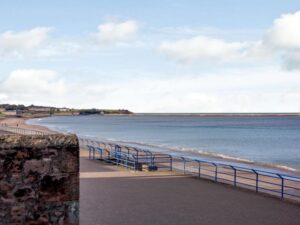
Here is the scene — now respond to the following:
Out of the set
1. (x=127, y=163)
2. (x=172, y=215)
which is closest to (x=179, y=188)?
(x=172, y=215)

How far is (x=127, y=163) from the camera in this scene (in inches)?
1099

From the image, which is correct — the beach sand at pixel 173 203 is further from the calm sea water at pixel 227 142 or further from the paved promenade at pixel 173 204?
the calm sea water at pixel 227 142

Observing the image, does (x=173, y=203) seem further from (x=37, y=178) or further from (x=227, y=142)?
(x=227, y=142)

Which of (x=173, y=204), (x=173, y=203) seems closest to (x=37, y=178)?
(x=173, y=204)

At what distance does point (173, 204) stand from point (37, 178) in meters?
10.3

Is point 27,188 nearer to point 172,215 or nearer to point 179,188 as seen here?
point 172,215

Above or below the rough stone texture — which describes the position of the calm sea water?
below

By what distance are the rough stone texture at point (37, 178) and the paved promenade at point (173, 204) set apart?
21.6 ft

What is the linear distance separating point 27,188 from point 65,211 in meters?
0.58

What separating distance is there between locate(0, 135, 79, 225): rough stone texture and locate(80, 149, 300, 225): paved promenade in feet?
21.6

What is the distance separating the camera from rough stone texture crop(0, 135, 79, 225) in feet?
20.4

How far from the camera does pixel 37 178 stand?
247 inches

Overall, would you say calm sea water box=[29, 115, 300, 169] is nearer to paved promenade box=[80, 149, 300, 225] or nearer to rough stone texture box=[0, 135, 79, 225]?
paved promenade box=[80, 149, 300, 225]

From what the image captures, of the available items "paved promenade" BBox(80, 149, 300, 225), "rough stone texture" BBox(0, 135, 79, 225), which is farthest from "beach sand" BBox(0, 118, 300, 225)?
"rough stone texture" BBox(0, 135, 79, 225)
